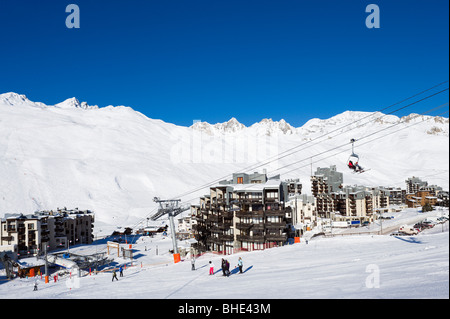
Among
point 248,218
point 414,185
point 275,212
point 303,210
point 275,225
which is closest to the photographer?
point 275,225

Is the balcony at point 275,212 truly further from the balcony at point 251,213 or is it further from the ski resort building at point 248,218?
the balcony at point 251,213

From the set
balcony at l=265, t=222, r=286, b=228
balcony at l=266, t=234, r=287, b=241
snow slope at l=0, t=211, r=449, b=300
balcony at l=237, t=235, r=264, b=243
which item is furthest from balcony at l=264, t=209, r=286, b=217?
snow slope at l=0, t=211, r=449, b=300

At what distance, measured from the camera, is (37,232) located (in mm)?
68938

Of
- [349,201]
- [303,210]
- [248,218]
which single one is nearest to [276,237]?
[248,218]

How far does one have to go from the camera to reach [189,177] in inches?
7510

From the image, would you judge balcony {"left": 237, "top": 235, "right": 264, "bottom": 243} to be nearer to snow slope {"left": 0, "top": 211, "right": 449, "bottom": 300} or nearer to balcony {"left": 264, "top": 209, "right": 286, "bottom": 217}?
balcony {"left": 264, "top": 209, "right": 286, "bottom": 217}

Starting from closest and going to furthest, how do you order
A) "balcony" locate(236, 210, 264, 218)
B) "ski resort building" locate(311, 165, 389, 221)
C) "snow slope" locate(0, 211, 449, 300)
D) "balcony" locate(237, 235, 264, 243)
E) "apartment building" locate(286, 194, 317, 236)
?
"snow slope" locate(0, 211, 449, 300), "balcony" locate(237, 235, 264, 243), "balcony" locate(236, 210, 264, 218), "apartment building" locate(286, 194, 317, 236), "ski resort building" locate(311, 165, 389, 221)

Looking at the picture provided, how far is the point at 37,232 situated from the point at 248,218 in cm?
4438

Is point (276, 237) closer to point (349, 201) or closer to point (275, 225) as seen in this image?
point (275, 225)

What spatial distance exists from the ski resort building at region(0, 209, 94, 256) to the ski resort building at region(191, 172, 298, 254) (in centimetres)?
3030

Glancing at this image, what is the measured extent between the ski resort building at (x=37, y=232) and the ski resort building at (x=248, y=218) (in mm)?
30302

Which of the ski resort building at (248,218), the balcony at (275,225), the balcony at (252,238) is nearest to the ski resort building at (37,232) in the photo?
the ski resort building at (248,218)

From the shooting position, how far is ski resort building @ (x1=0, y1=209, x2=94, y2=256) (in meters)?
66.2

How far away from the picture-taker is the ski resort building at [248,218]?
51.1 meters
